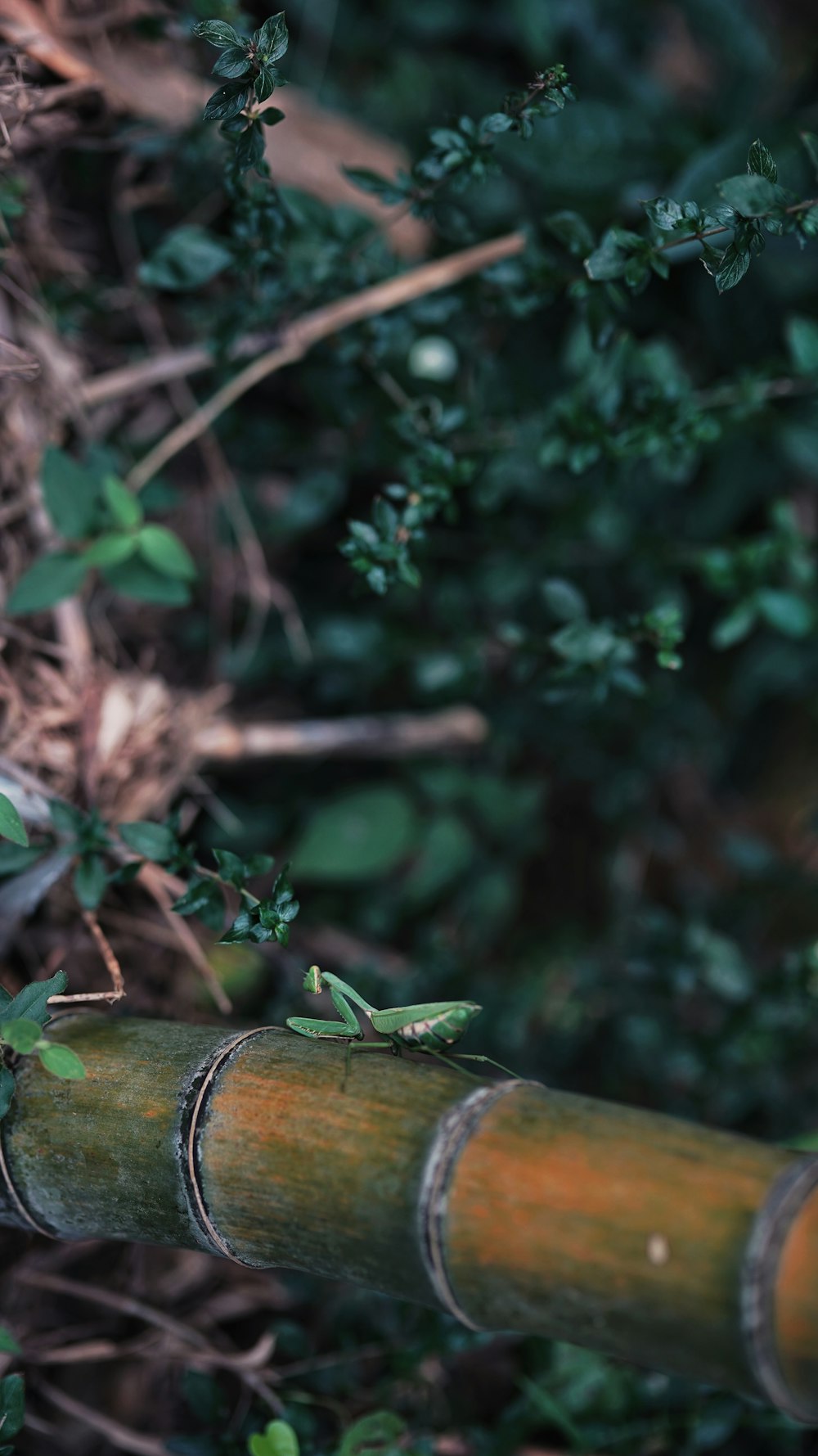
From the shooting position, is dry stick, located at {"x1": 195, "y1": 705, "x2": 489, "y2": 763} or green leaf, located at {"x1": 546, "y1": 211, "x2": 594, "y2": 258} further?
dry stick, located at {"x1": 195, "y1": 705, "x2": 489, "y2": 763}

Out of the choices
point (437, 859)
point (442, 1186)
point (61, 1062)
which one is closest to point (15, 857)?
point (61, 1062)

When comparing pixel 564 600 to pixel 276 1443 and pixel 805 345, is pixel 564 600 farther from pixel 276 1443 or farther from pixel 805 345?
pixel 276 1443

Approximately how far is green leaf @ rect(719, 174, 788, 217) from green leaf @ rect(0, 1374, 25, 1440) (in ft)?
3.57

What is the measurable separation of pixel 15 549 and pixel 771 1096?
1.28 m

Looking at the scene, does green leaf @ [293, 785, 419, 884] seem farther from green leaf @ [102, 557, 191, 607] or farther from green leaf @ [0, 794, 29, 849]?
green leaf @ [0, 794, 29, 849]

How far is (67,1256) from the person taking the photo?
1.24 metres

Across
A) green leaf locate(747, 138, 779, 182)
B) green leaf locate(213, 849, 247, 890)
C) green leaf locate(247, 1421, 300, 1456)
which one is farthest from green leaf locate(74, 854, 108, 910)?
green leaf locate(747, 138, 779, 182)

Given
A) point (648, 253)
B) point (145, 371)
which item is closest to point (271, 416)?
point (145, 371)

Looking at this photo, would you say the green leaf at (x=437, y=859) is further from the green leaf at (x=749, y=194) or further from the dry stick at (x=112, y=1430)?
the green leaf at (x=749, y=194)

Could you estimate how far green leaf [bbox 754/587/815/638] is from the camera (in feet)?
4.51

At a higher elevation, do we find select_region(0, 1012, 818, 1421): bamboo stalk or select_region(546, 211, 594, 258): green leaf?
select_region(546, 211, 594, 258): green leaf

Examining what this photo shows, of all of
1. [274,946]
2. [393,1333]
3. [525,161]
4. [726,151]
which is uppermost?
[525,161]

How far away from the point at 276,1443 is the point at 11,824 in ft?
1.89

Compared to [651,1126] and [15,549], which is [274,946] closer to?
[15,549]
